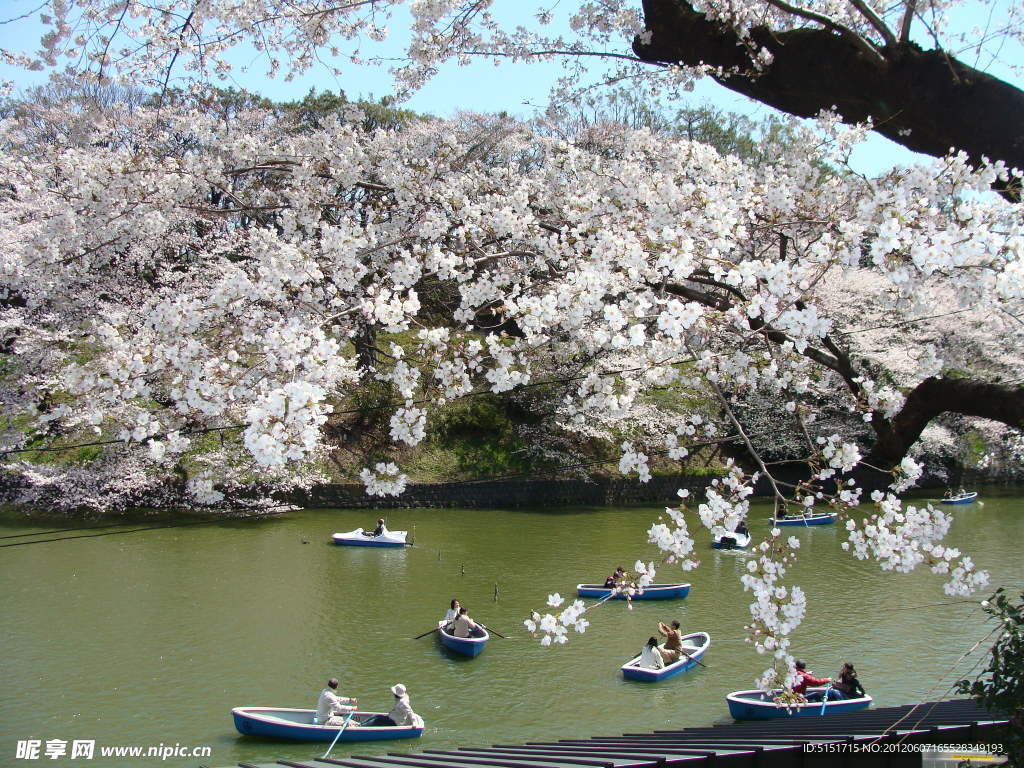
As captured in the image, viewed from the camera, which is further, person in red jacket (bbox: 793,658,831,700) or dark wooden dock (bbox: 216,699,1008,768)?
person in red jacket (bbox: 793,658,831,700)

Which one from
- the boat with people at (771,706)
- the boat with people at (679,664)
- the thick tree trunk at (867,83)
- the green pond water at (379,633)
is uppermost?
the thick tree trunk at (867,83)

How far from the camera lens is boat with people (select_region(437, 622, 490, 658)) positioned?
8633 millimetres

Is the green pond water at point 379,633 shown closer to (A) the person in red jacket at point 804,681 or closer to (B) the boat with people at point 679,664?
(B) the boat with people at point 679,664

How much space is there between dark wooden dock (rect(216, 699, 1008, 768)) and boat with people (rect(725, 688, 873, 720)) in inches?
95.6

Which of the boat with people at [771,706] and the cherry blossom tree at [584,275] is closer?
the cherry blossom tree at [584,275]

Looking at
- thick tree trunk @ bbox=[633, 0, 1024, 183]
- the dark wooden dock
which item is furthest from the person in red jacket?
thick tree trunk @ bbox=[633, 0, 1024, 183]

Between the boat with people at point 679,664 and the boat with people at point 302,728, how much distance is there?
102 inches

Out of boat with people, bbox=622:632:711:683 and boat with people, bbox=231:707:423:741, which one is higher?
boat with people, bbox=622:632:711:683

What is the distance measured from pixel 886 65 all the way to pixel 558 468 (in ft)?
51.1

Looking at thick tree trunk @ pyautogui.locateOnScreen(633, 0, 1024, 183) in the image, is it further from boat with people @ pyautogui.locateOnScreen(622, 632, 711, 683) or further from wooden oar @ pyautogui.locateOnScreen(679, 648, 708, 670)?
wooden oar @ pyautogui.locateOnScreen(679, 648, 708, 670)

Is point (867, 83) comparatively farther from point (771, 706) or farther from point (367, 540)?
point (367, 540)

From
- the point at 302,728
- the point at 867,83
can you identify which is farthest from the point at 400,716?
the point at 867,83

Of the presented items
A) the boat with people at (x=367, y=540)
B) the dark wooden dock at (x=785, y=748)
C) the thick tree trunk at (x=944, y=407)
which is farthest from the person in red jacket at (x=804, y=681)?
the boat with people at (x=367, y=540)

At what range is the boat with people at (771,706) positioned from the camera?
680 centimetres
